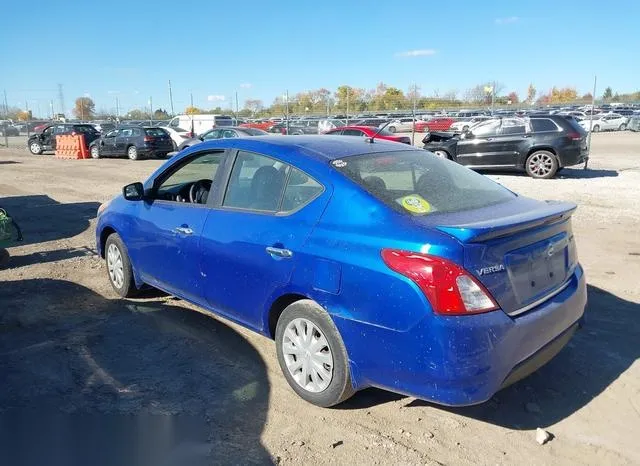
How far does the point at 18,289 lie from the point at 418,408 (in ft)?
14.5

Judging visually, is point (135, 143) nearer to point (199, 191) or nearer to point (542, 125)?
point (542, 125)

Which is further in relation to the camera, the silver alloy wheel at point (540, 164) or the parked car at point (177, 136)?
the parked car at point (177, 136)

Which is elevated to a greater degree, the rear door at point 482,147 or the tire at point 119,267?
the rear door at point 482,147

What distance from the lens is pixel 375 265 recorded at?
9.50ft

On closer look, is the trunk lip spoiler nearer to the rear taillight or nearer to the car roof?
the rear taillight

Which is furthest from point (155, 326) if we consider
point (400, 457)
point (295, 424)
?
point (400, 457)

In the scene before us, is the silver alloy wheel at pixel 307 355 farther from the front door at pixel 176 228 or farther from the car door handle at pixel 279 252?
the front door at pixel 176 228

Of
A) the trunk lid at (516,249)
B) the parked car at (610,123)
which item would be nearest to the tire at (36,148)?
the trunk lid at (516,249)

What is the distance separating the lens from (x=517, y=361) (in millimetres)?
2910

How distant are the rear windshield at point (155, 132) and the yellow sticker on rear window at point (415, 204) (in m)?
21.6

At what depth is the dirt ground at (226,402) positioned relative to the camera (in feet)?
9.71

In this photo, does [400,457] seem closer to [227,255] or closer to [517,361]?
[517,361]

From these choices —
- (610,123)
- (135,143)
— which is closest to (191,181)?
(135,143)

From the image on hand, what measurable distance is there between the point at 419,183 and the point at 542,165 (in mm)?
11965
